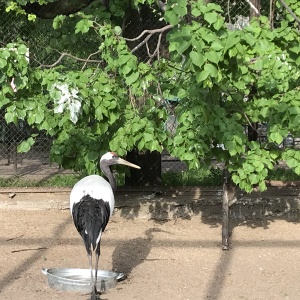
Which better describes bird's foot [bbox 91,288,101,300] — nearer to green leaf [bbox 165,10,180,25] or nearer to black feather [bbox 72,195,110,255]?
black feather [bbox 72,195,110,255]

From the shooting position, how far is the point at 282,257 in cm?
746

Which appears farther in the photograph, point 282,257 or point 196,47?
point 282,257

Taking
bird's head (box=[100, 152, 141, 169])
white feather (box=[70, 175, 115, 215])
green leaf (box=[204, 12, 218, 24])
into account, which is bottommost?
white feather (box=[70, 175, 115, 215])

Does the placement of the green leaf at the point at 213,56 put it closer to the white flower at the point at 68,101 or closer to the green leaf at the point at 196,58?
the green leaf at the point at 196,58

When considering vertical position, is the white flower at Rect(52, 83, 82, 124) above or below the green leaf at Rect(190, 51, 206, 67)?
below

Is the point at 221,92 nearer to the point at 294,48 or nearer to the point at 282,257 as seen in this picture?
the point at 294,48

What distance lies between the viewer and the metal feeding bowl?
632 centimetres

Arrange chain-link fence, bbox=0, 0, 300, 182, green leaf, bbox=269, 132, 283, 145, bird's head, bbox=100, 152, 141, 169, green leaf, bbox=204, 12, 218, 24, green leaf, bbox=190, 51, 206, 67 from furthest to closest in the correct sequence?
chain-link fence, bbox=0, 0, 300, 182
bird's head, bbox=100, 152, 141, 169
green leaf, bbox=269, 132, 283, 145
green leaf, bbox=204, 12, 218, 24
green leaf, bbox=190, 51, 206, 67

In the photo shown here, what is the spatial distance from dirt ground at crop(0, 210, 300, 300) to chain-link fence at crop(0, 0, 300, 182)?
1.08 metres

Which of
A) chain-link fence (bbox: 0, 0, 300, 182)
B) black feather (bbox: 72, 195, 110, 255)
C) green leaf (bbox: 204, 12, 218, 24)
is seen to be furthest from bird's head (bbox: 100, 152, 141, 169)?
green leaf (bbox: 204, 12, 218, 24)

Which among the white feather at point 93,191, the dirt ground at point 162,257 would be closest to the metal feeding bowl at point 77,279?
the dirt ground at point 162,257

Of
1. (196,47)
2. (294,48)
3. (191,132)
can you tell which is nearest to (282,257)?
(191,132)

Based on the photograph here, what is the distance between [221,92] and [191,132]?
0.61 meters

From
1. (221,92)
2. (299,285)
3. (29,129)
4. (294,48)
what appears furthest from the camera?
(29,129)
